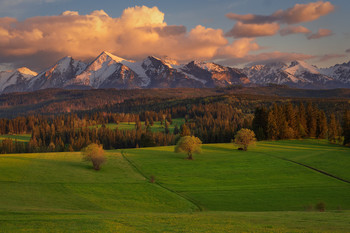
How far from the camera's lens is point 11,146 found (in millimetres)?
187750

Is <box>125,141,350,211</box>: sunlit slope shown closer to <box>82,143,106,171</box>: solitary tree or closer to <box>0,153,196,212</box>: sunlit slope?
<box>0,153,196,212</box>: sunlit slope

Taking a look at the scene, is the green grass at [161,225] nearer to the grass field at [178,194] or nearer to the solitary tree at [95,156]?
the grass field at [178,194]

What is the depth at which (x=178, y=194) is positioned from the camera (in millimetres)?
64188

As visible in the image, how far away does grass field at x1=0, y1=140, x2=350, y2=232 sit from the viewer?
101ft

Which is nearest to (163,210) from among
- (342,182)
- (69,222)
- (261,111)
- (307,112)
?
(69,222)

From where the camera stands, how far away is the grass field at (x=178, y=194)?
30.9 m

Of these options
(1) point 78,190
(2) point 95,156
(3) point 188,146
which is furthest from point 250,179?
(2) point 95,156

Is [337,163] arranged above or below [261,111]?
below

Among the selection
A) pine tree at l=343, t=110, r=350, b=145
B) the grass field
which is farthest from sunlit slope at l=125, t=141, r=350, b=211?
pine tree at l=343, t=110, r=350, b=145

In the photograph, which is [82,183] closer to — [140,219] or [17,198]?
[17,198]

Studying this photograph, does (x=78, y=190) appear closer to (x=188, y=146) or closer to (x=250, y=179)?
(x=250, y=179)

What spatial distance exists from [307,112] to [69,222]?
15476 centimetres

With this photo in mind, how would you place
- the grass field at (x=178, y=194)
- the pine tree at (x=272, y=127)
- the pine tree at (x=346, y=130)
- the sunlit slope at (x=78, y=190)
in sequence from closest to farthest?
1. the grass field at (x=178, y=194)
2. the sunlit slope at (x=78, y=190)
3. the pine tree at (x=346, y=130)
4. the pine tree at (x=272, y=127)

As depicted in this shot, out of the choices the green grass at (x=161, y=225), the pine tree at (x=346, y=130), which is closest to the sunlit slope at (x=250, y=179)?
the pine tree at (x=346, y=130)
